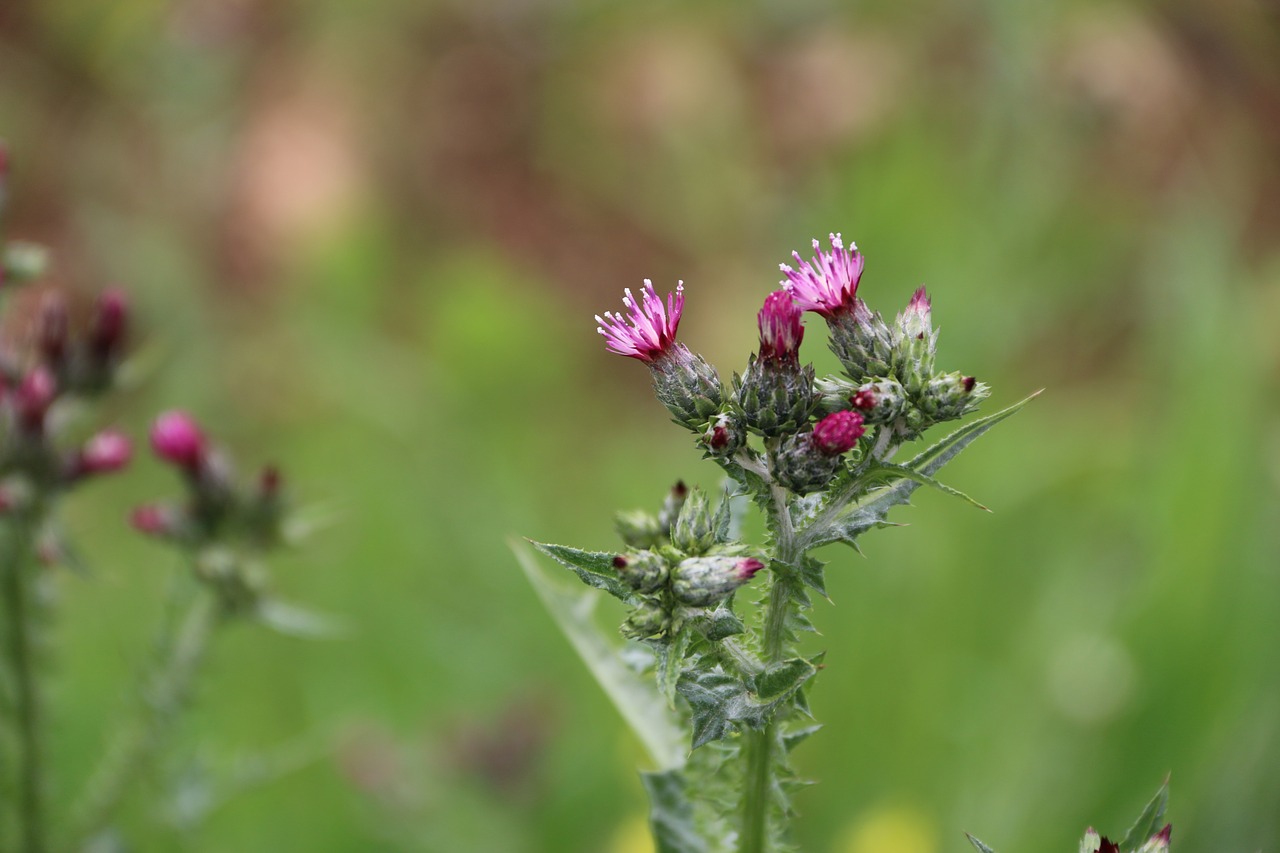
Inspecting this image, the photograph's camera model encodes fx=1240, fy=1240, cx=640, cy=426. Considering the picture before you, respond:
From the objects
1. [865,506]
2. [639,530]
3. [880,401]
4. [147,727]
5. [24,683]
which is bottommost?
[147,727]

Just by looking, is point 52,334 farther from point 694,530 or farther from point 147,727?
point 694,530

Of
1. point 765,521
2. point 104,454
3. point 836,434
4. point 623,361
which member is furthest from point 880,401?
point 623,361

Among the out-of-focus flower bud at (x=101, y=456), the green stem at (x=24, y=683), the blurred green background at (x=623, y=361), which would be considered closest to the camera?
the green stem at (x=24, y=683)

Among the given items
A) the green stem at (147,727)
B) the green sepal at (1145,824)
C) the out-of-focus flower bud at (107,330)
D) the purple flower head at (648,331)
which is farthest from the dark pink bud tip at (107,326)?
the green sepal at (1145,824)

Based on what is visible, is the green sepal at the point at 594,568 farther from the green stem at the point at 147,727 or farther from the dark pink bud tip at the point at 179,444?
the dark pink bud tip at the point at 179,444

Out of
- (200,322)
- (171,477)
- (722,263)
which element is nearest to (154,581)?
(171,477)

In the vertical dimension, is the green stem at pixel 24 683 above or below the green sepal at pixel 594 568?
below
